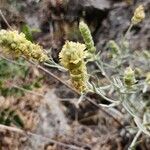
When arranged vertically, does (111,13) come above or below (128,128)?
above

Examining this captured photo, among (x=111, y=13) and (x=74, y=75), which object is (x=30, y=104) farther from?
(x=74, y=75)

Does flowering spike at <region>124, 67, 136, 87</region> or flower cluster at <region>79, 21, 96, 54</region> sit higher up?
flower cluster at <region>79, 21, 96, 54</region>

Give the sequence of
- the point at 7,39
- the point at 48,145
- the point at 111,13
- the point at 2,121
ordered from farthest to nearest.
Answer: the point at 111,13
the point at 48,145
the point at 2,121
the point at 7,39

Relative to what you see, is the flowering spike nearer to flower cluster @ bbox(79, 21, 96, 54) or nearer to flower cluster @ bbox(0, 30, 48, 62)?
flower cluster @ bbox(79, 21, 96, 54)

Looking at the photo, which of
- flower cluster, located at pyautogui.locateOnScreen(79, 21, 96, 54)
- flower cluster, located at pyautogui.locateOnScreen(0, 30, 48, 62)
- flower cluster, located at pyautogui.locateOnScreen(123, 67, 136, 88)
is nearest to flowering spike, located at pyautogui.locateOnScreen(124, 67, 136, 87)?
flower cluster, located at pyautogui.locateOnScreen(123, 67, 136, 88)

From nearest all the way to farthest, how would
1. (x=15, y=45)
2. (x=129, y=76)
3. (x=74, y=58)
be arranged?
(x=74, y=58)
(x=15, y=45)
(x=129, y=76)

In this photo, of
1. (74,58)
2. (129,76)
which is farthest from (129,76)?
(74,58)

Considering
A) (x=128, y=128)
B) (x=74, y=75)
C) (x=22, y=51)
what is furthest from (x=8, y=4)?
(x=74, y=75)

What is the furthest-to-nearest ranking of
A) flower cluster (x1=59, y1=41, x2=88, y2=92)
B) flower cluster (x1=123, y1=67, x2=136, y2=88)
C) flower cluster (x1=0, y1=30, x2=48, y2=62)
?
flower cluster (x1=123, y1=67, x2=136, y2=88)
flower cluster (x1=0, y1=30, x2=48, y2=62)
flower cluster (x1=59, y1=41, x2=88, y2=92)

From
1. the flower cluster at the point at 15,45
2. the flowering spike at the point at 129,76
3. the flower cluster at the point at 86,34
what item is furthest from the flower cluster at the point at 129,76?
the flower cluster at the point at 15,45

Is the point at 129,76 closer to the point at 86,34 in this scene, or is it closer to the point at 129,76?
the point at 129,76

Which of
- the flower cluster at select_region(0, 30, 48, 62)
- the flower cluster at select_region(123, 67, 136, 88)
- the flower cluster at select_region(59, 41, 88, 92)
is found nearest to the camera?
the flower cluster at select_region(59, 41, 88, 92)
